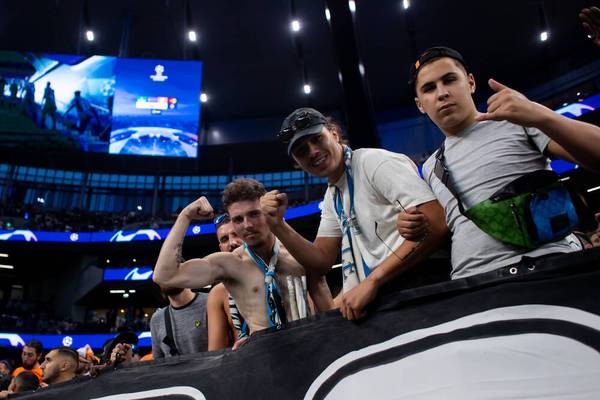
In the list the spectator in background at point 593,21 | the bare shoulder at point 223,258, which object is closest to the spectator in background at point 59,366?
the bare shoulder at point 223,258

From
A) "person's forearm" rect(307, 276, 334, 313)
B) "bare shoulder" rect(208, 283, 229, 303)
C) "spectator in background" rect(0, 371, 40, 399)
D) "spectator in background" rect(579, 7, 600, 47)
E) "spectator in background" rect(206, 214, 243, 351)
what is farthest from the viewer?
"spectator in background" rect(0, 371, 40, 399)

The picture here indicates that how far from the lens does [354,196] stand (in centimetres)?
194

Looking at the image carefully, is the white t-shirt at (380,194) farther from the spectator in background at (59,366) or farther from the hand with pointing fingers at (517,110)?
the spectator in background at (59,366)

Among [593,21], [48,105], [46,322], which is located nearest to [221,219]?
[593,21]

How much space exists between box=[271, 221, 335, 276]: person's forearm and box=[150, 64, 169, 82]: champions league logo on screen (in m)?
17.8

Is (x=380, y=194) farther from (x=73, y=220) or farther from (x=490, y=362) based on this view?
(x=73, y=220)

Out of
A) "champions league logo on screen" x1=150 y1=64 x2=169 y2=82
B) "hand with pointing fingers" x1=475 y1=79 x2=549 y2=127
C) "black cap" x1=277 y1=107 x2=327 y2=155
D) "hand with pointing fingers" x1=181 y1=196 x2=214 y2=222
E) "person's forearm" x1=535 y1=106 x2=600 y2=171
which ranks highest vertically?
"champions league logo on screen" x1=150 y1=64 x2=169 y2=82

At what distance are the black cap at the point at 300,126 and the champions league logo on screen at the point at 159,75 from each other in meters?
17.8

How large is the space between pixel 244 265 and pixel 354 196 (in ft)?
2.49

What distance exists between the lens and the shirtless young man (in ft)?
7.30

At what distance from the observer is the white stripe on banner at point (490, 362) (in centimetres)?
111

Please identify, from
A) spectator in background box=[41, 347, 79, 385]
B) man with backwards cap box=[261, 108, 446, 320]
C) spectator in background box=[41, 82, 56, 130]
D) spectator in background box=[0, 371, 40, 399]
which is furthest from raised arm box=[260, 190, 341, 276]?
spectator in background box=[41, 82, 56, 130]

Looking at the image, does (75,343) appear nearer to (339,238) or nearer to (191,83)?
(191,83)

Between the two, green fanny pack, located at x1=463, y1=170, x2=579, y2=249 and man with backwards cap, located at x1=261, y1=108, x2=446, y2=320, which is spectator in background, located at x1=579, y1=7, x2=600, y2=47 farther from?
man with backwards cap, located at x1=261, y1=108, x2=446, y2=320
